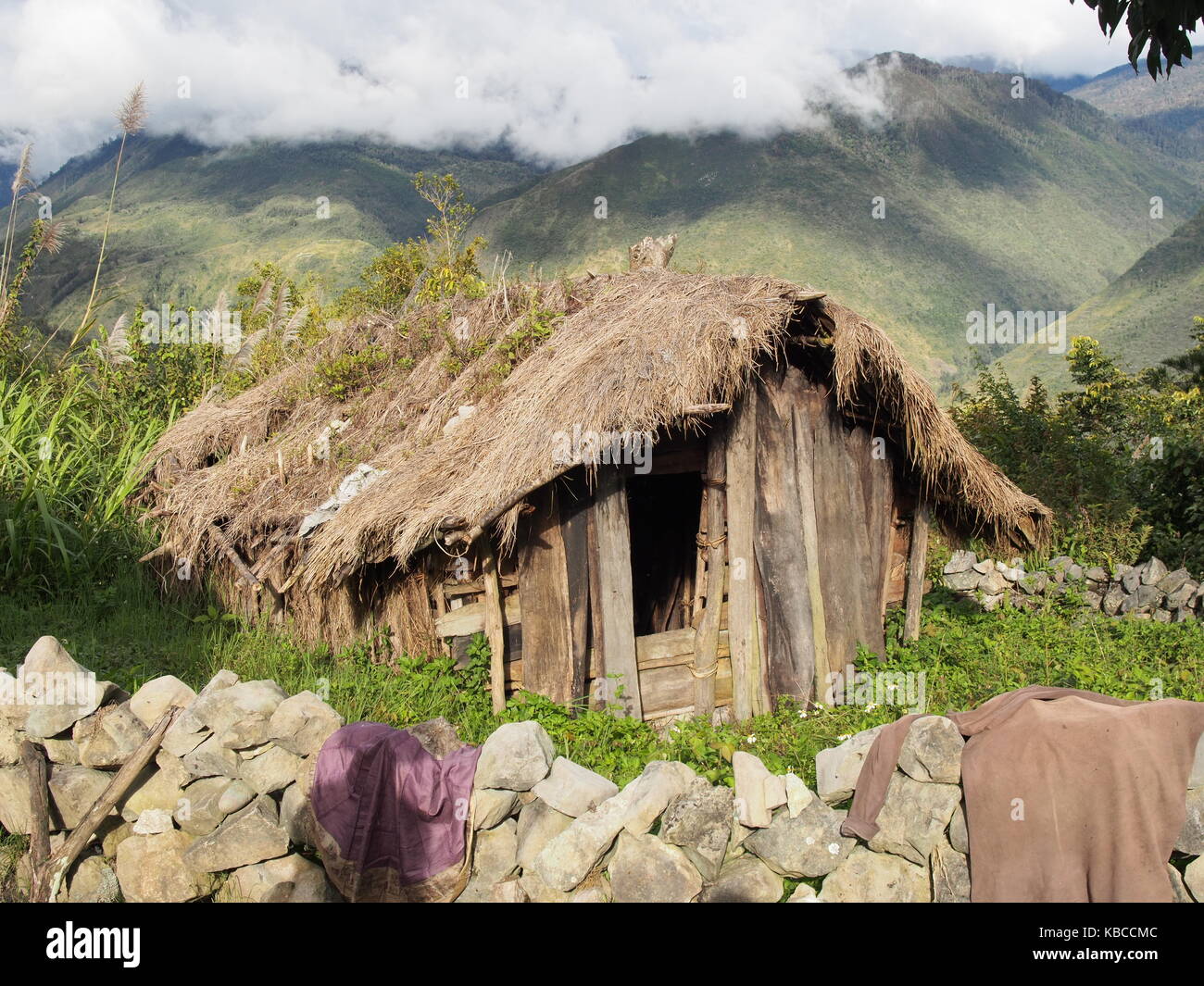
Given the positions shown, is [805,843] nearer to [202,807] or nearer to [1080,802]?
[1080,802]

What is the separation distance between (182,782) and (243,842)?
0.52 metres

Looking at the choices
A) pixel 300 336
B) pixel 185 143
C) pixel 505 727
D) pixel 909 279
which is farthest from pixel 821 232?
pixel 185 143

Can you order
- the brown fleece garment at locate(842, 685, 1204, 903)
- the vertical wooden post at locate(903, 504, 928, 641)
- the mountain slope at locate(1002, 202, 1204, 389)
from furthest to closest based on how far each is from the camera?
the mountain slope at locate(1002, 202, 1204, 389)
the vertical wooden post at locate(903, 504, 928, 641)
the brown fleece garment at locate(842, 685, 1204, 903)

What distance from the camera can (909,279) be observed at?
44.1 meters

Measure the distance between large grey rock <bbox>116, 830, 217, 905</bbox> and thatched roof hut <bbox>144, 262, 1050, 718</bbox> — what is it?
1935 mm

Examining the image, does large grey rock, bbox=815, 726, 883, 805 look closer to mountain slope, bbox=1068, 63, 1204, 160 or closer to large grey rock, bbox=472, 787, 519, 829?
large grey rock, bbox=472, 787, 519, 829

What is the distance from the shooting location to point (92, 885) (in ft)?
16.0

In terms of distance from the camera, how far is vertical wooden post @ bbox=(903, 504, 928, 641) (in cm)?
771

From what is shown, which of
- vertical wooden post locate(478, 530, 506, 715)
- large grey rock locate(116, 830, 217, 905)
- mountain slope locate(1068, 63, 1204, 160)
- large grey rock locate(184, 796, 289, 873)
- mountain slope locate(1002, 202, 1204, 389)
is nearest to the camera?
large grey rock locate(184, 796, 289, 873)

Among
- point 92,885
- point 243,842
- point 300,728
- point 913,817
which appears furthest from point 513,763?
point 92,885

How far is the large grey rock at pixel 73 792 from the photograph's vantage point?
4938 mm

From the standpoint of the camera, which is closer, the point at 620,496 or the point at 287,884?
the point at 287,884

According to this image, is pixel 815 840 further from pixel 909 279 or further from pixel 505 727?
pixel 909 279

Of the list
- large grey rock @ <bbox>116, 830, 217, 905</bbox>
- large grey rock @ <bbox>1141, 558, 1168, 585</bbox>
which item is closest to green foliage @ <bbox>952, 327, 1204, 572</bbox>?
large grey rock @ <bbox>1141, 558, 1168, 585</bbox>
